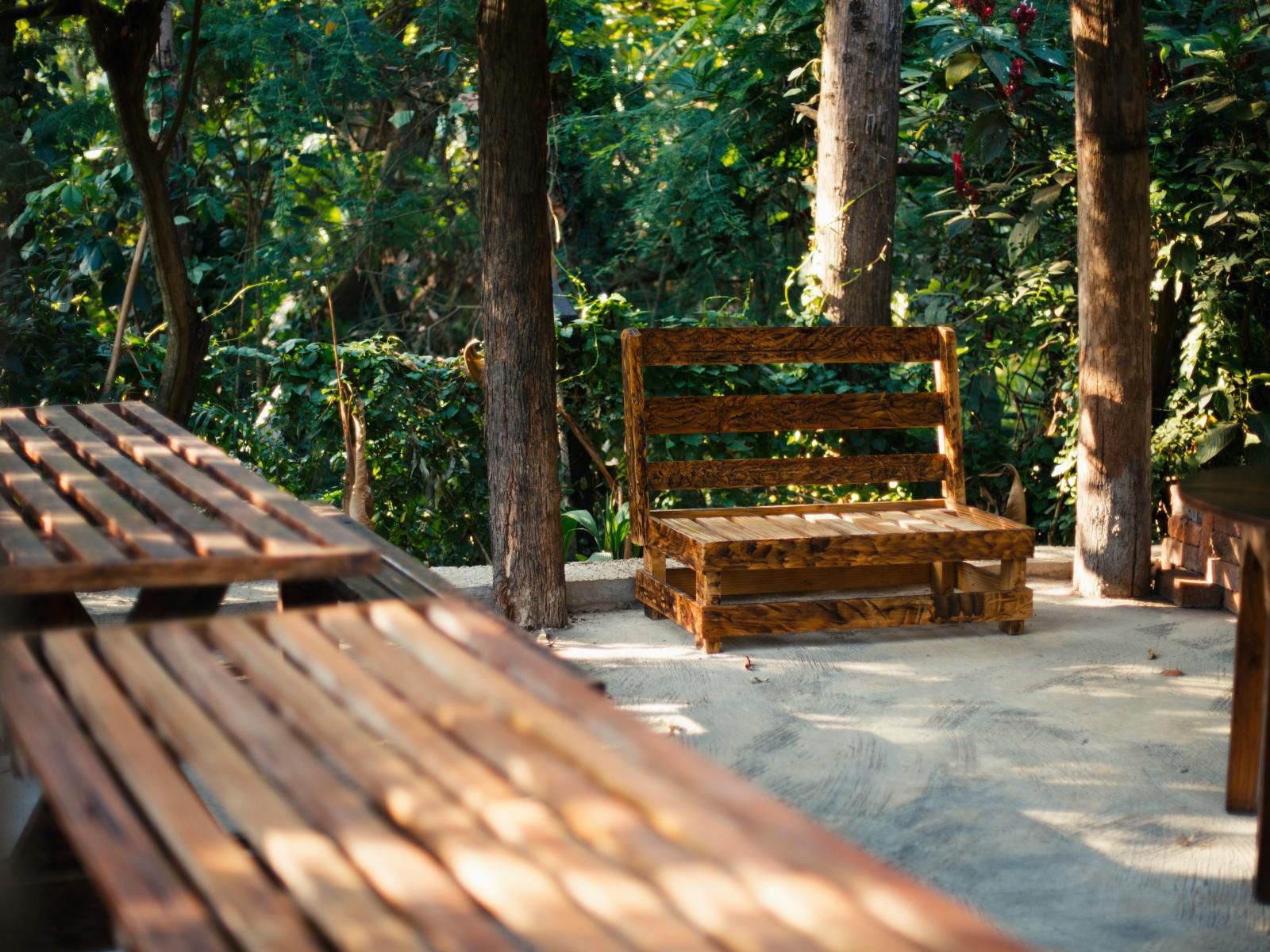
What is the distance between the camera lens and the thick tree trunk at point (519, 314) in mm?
5008

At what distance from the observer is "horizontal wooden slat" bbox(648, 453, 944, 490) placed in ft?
18.2

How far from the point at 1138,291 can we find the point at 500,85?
2750 millimetres

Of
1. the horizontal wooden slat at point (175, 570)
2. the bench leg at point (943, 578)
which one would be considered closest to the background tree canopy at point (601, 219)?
the bench leg at point (943, 578)

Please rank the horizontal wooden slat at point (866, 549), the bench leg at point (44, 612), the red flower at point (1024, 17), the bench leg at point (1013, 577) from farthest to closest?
the red flower at point (1024, 17) < the bench leg at point (1013, 577) < the horizontal wooden slat at point (866, 549) < the bench leg at point (44, 612)

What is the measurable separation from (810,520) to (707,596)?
28.3 inches

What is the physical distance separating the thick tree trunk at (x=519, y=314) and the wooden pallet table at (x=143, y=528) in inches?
74.3

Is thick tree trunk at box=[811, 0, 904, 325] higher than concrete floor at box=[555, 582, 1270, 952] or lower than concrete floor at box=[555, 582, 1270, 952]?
higher

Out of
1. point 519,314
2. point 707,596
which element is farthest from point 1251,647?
point 519,314

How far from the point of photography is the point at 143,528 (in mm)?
2275

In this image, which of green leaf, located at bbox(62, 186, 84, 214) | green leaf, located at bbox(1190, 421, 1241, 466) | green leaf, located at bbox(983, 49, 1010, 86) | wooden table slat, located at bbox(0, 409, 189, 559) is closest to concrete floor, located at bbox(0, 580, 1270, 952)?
wooden table slat, located at bbox(0, 409, 189, 559)

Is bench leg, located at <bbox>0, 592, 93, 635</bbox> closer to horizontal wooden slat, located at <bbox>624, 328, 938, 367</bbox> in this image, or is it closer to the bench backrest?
the bench backrest

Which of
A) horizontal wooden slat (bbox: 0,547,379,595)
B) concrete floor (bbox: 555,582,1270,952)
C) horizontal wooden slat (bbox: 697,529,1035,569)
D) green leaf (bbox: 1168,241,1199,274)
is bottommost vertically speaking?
concrete floor (bbox: 555,582,1270,952)

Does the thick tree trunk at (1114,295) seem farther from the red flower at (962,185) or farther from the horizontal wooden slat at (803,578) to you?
the red flower at (962,185)

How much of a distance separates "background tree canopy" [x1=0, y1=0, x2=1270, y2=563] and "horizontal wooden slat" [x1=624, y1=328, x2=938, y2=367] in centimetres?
77
